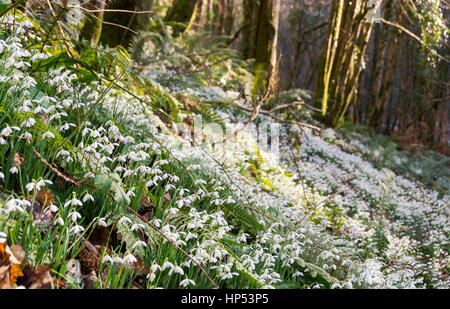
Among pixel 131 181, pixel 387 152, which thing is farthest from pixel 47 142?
pixel 387 152

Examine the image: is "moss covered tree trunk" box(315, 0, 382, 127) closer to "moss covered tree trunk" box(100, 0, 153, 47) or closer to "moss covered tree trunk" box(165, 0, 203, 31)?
"moss covered tree trunk" box(165, 0, 203, 31)

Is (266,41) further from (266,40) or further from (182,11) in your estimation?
(182,11)

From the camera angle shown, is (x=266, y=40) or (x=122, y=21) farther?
(x=266, y=40)

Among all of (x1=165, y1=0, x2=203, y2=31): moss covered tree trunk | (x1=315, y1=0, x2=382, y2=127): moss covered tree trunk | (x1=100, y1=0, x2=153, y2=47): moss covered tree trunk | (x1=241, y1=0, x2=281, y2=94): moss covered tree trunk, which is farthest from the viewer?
(x1=165, y1=0, x2=203, y2=31): moss covered tree trunk

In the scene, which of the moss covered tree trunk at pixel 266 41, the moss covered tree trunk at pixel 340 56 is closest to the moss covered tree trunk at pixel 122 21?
the moss covered tree trunk at pixel 266 41

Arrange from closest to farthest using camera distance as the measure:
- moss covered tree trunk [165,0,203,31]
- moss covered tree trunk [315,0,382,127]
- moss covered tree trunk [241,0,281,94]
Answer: moss covered tree trunk [241,0,281,94]
moss covered tree trunk [315,0,382,127]
moss covered tree trunk [165,0,203,31]

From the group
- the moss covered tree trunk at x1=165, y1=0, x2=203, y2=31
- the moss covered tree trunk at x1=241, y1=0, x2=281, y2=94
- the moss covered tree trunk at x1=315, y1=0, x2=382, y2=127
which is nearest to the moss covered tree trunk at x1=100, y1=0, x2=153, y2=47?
the moss covered tree trunk at x1=241, y1=0, x2=281, y2=94

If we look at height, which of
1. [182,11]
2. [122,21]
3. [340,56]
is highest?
[182,11]

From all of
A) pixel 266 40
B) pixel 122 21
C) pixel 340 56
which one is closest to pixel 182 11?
pixel 266 40

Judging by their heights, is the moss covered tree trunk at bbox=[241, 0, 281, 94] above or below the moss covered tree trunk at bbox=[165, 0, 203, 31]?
below

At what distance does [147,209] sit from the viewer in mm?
2871
